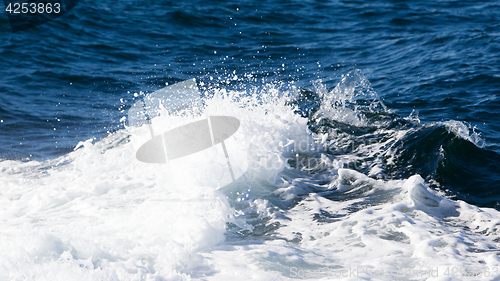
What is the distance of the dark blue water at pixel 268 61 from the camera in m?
6.27

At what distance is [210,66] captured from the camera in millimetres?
9867

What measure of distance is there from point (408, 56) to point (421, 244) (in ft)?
23.0

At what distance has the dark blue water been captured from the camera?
6.27 meters

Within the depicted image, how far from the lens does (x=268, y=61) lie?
10000mm

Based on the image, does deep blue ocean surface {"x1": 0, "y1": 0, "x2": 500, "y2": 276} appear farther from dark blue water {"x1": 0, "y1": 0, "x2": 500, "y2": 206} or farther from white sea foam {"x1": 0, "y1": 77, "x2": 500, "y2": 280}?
white sea foam {"x1": 0, "y1": 77, "x2": 500, "y2": 280}

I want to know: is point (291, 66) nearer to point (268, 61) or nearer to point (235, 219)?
point (268, 61)

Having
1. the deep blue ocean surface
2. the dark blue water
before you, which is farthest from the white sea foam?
the dark blue water

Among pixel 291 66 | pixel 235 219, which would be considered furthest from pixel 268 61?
pixel 235 219

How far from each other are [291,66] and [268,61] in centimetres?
65

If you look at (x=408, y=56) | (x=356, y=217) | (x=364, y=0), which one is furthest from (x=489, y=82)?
(x=364, y=0)

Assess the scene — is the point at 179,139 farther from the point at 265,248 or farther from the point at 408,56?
the point at 408,56

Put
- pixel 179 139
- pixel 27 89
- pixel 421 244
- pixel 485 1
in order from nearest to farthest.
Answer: pixel 421 244, pixel 179 139, pixel 27 89, pixel 485 1

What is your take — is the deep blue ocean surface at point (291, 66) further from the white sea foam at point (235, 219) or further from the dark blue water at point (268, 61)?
the white sea foam at point (235, 219)

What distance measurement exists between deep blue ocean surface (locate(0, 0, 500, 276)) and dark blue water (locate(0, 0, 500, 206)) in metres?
0.03
